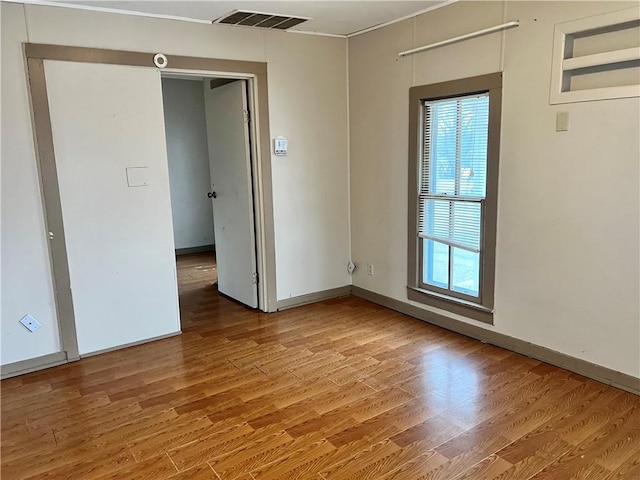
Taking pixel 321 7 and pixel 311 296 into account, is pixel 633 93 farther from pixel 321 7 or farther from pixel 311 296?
pixel 311 296

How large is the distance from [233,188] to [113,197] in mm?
1251

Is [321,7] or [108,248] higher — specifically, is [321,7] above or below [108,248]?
above

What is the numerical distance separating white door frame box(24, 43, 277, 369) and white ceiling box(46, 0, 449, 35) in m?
0.30

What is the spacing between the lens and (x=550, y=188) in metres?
3.07

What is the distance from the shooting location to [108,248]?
3.52 metres

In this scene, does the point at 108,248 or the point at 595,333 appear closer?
the point at 595,333

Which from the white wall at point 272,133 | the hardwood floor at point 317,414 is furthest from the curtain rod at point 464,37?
the hardwood floor at point 317,414

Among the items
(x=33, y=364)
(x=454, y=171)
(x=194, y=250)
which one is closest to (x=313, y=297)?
(x=454, y=171)

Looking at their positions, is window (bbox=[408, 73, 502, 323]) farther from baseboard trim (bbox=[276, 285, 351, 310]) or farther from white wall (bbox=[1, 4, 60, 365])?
white wall (bbox=[1, 4, 60, 365])

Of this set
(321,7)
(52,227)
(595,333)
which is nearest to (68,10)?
(52,227)

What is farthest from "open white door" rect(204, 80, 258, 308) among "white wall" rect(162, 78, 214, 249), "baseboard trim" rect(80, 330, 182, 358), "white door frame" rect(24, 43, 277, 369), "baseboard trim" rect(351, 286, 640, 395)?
"white wall" rect(162, 78, 214, 249)

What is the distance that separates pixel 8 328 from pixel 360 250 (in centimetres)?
294

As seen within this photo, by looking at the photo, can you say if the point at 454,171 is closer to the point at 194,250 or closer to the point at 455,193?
the point at 455,193

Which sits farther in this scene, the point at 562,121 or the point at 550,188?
the point at 550,188
